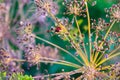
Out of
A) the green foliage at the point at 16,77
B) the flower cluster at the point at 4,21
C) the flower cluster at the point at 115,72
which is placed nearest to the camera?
the green foliage at the point at 16,77

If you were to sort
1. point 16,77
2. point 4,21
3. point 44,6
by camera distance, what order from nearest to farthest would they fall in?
1. point 16,77
2. point 44,6
3. point 4,21

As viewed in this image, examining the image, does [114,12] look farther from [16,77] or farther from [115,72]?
[16,77]

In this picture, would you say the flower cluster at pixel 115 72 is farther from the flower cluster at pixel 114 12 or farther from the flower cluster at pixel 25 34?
the flower cluster at pixel 25 34

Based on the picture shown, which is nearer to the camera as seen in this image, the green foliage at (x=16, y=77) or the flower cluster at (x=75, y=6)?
the green foliage at (x=16, y=77)

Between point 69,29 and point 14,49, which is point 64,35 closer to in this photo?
point 69,29

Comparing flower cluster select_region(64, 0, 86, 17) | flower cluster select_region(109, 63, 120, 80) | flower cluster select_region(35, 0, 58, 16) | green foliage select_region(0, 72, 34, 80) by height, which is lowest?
flower cluster select_region(109, 63, 120, 80)

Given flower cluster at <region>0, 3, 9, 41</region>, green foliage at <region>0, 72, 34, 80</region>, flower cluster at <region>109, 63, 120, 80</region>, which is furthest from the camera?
flower cluster at <region>0, 3, 9, 41</region>

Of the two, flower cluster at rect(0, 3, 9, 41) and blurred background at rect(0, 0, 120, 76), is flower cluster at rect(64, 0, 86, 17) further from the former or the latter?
flower cluster at rect(0, 3, 9, 41)

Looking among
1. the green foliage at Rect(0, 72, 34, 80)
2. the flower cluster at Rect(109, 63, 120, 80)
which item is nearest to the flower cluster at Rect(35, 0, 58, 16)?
the green foliage at Rect(0, 72, 34, 80)

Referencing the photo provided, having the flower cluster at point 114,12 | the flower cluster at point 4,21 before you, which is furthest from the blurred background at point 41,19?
the flower cluster at point 114,12

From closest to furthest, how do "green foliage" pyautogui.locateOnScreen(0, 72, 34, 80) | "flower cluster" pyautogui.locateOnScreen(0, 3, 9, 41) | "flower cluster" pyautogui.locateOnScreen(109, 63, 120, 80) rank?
"green foliage" pyautogui.locateOnScreen(0, 72, 34, 80)
"flower cluster" pyautogui.locateOnScreen(109, 63, 120, 80)
"flower cluster" pyautogui.locateOnScreen(0, 3, 9, 41)

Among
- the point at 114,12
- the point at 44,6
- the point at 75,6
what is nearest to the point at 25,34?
the point at 44,6
